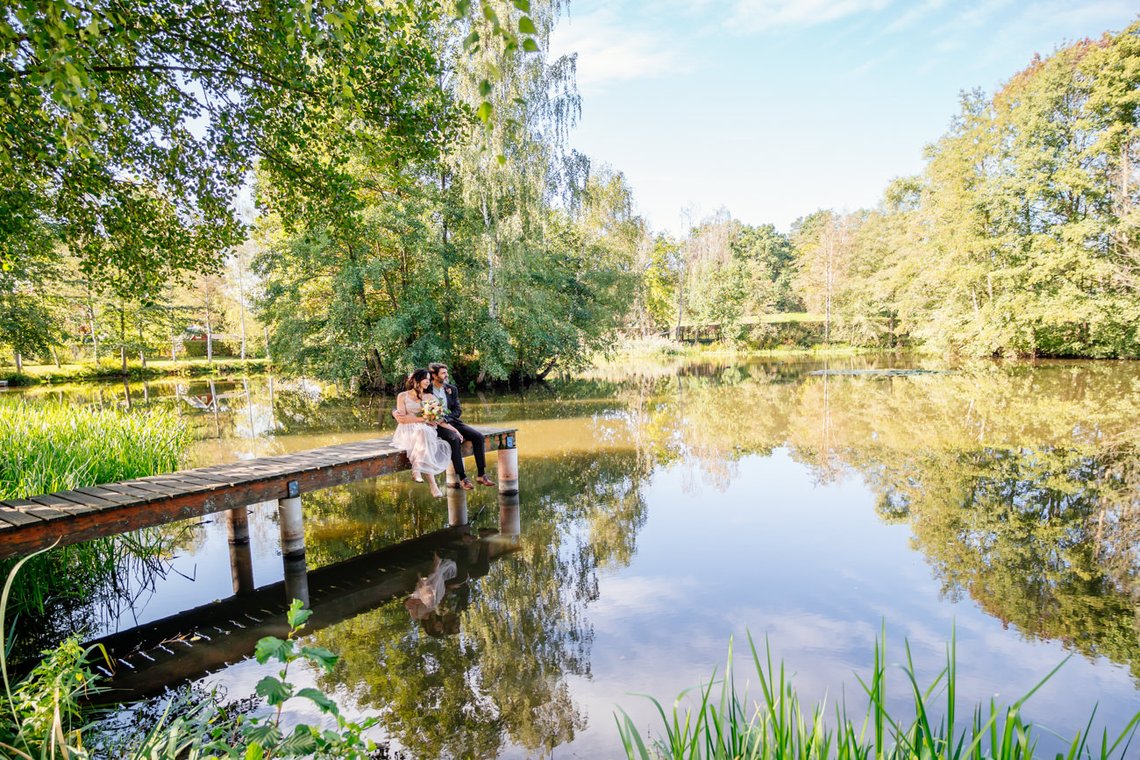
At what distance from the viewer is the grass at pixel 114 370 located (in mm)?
28688

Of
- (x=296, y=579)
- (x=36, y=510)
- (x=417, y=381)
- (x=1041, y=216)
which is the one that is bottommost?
(x=296, y=579)

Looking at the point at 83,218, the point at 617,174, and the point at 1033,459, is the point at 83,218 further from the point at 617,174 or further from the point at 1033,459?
the point at 617,174

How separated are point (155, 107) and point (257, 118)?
1060 millimetres

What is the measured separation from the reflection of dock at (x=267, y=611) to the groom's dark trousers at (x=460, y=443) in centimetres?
80

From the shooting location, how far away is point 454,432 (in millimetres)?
7676

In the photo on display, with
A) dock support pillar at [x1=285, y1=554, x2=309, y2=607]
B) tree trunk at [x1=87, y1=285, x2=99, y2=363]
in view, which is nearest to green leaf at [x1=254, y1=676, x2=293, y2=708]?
dock support pillar at [x1=285, y1=554, x2=309, y2=607]

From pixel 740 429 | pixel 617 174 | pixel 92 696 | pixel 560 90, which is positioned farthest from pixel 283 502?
pixel 617 174

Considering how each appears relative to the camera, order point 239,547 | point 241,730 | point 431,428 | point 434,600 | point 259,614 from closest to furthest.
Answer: point 241,730, point 259,614, point 434,600, point 239,547, point 431,428

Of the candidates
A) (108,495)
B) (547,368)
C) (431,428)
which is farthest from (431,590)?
(547,368)

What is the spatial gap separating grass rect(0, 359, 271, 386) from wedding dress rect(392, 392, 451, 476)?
84.5 feet

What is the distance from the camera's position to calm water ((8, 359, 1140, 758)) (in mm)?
4094

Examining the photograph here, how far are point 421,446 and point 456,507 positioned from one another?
1.05m

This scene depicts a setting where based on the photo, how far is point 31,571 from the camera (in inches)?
202

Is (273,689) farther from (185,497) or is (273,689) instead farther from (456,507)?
(456,507)
